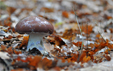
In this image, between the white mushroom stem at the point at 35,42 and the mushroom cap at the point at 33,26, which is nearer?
the mushroom cap at the point at 33,26

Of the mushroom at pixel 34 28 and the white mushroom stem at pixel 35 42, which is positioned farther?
the white mushroom stem at pixel 35 42

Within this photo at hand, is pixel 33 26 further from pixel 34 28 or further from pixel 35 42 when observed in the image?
pixel 35 42

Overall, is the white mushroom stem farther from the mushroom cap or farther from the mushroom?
the mushroom cap

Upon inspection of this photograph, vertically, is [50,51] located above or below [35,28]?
below

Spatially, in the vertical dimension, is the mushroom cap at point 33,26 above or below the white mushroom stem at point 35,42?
above

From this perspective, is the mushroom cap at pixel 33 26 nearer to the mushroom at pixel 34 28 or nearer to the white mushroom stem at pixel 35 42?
the mushroom at pixel 34 28

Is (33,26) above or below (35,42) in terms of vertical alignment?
above

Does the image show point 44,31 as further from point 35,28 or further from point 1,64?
point 1,64

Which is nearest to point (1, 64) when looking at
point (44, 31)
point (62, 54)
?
point (44, 31)

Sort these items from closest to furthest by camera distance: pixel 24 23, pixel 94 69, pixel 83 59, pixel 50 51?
pixel 94 69 < pixel 83 59 < pixel 24 23 < pixel 50 51

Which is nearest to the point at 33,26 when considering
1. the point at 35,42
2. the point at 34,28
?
the point at 34,28

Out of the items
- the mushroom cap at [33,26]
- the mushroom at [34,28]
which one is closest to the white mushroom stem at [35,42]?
the mushroom at [34,28]
